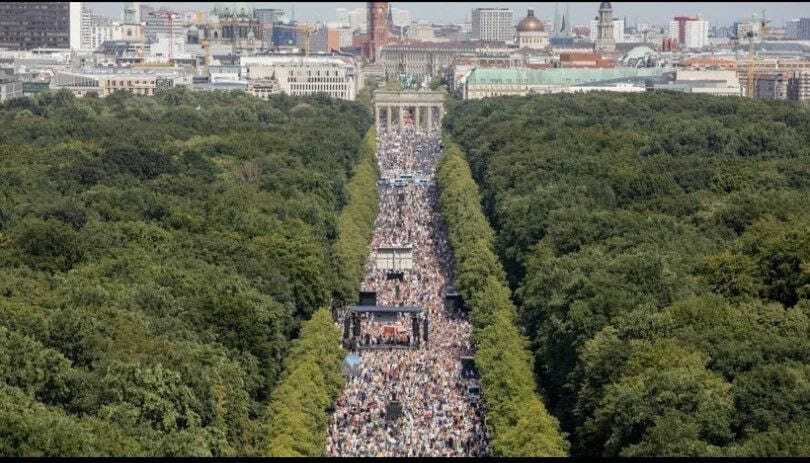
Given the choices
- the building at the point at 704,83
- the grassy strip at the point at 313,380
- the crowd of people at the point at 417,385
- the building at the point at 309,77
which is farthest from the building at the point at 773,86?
the grassy strip at the point at 313,380

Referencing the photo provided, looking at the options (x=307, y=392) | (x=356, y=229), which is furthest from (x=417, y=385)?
(x=356, y=229)

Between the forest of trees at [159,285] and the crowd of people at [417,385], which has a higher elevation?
the forest of trees at [159,285]

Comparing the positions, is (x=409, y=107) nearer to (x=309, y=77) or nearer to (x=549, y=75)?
(x=549, y=75)

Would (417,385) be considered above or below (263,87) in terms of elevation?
below

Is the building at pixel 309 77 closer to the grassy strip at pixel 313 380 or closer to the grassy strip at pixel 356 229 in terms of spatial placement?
the grassy strip at pixel 356 229

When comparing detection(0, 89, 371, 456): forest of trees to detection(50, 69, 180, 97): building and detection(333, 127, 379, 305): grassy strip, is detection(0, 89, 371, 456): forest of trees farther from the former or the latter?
detection(50, 69, 180, 97): building

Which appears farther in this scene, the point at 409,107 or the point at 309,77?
the point at 309,77

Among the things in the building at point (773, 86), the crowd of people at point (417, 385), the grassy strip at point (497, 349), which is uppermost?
the building at point (773, 86)
